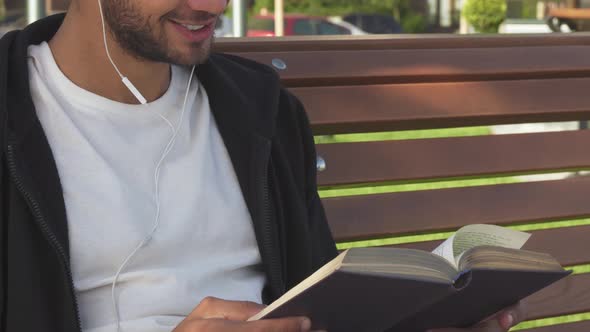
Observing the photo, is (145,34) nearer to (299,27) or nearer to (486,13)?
(299,27)

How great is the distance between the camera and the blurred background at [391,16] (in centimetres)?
2202

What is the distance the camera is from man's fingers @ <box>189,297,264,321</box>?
1795mm

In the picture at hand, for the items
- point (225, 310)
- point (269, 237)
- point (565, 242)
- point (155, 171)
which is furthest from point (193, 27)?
point (565, 242)

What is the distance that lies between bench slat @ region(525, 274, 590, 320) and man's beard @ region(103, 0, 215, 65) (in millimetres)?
1246

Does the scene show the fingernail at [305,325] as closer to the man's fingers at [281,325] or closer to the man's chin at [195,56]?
the man's fingers at [281,325]

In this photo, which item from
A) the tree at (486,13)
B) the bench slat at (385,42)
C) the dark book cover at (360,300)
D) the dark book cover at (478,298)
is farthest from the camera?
the tree at (486,13)

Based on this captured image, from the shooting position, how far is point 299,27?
23.1m

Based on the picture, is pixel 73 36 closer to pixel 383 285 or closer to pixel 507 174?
pixel 383 285

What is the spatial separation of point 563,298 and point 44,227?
158cm

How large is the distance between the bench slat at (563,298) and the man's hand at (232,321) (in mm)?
1355

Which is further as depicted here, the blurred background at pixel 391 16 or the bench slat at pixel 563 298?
the blurred background at pixel 391 16

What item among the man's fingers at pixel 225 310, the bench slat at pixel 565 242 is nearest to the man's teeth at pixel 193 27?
the man's fingers at pixel 225 310

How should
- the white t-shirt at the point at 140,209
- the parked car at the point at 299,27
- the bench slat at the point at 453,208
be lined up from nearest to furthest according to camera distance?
the white t-shirt at the point at 140,209
the bench slat at the point at 453,208
the parked car at the point at 299,27

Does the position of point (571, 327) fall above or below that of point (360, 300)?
below
